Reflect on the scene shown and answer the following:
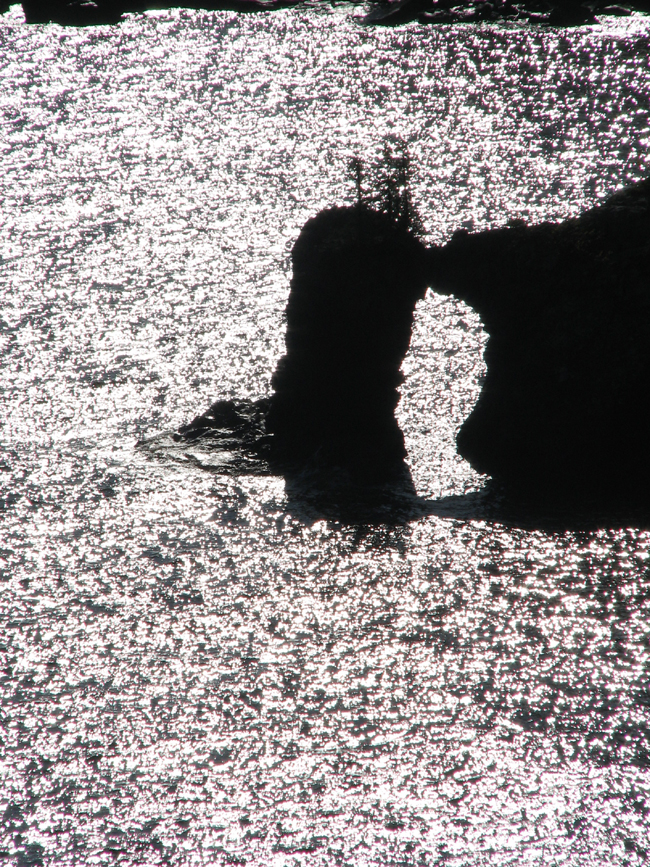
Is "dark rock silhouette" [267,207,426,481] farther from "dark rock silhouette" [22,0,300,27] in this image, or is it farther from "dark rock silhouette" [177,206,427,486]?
"dark rock silhouette" [22,0,300,27]

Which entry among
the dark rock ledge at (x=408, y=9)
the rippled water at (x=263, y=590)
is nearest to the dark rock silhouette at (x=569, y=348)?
the rippled water at (x=263, y=590)

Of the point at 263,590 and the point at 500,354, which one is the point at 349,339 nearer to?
the point at 500,354

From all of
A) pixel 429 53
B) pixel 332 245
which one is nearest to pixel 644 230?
pixel 332 245

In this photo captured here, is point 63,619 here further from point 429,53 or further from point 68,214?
point 429,53

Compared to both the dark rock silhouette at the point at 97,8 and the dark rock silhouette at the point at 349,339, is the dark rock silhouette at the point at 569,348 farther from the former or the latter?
the dark rock silhouette at the point at 97,8

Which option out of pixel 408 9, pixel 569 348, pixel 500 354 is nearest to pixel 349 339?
pixel 500 354

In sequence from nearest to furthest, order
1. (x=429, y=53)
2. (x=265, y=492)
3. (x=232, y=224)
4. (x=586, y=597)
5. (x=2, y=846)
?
1. (x=2, y=846)
2. (x=586, y=597)
3. (x=265, y=492)
4. (x=232, y=224)
5. (x=429, y=53)

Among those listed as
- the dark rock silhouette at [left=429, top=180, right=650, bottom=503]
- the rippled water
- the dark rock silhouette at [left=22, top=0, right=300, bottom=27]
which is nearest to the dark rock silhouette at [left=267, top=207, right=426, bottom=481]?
the rippled water
